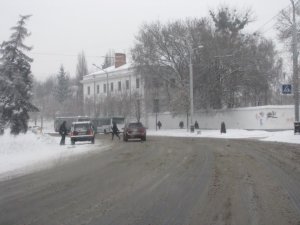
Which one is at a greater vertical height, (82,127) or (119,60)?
(119,60)

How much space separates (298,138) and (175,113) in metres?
34.4

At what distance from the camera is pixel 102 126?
239 ft

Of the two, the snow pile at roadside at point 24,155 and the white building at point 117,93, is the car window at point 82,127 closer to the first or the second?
the snow pile at roadside at point 24,155

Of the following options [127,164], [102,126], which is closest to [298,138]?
[127,164]

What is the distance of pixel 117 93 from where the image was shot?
93625mm

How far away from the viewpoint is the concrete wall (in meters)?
55.5

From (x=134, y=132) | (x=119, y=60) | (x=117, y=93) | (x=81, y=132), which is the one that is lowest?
(x=134, y=132)

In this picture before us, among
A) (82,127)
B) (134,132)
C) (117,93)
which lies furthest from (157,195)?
(117,93)

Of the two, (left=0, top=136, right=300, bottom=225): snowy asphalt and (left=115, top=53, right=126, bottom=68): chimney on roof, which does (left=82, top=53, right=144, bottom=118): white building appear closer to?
(left=115, top=53, right=126, bottom=68): chimney on roof

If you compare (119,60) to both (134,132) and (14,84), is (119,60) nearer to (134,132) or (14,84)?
(134,132)

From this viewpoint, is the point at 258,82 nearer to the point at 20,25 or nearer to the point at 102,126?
the point at 102,126

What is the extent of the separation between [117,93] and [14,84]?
59.2 m

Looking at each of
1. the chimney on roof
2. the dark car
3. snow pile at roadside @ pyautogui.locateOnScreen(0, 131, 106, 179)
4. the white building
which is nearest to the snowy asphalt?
snow pile at roadside @ pyautogui.locateOnScreen(0, 131, 106, 179)

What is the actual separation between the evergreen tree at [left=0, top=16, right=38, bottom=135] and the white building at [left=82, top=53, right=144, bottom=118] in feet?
130
